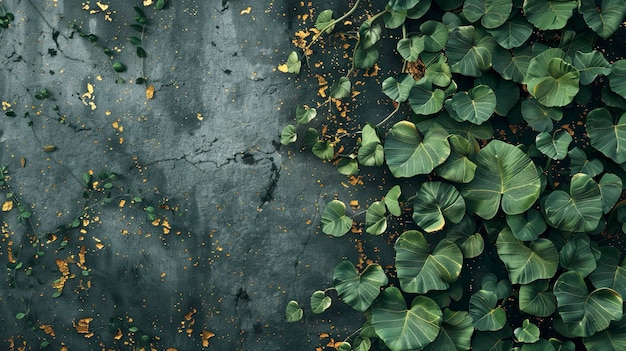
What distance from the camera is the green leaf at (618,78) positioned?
1.90 metres

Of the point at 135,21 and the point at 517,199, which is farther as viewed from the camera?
the point at 135,21

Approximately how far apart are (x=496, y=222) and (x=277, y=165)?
0.63 metres

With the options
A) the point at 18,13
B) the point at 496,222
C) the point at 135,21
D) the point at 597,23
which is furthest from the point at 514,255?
the point at 18,13

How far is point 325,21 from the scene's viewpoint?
1.99 meters

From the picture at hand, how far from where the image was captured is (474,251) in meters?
1.98

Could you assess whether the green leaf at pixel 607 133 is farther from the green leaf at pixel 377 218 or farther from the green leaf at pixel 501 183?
the green leaf at pixel 377 218

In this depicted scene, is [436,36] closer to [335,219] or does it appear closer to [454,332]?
[335,219]

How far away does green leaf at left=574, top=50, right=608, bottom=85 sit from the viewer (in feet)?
6.16

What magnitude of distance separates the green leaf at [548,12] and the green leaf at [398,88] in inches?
13.8

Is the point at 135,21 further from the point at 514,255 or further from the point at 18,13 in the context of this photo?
the point at 514,255

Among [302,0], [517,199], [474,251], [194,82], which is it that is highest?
[302,0]

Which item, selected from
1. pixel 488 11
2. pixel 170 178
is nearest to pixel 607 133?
pixel 488 11

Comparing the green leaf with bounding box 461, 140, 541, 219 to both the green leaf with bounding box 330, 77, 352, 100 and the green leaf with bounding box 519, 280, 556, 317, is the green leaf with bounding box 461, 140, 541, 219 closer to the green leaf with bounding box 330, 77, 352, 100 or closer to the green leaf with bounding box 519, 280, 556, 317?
the green leaf with bounding box 519, 280, 556, 317

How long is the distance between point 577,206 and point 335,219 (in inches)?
25.4
